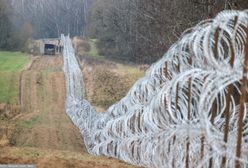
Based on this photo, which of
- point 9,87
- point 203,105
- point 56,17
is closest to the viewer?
point 203,105

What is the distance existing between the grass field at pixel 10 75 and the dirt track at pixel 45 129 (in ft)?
2.26

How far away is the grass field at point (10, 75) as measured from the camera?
3606 centimetres

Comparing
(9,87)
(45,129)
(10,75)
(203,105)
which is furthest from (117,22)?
(203,105)

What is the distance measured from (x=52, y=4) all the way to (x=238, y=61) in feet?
290

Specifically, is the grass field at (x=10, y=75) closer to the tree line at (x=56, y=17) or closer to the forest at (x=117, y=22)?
the forest at (x=117, y=22)

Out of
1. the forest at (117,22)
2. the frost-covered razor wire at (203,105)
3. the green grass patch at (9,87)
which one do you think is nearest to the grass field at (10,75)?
the green grass patch at (9,87)

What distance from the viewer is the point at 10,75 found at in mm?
41844

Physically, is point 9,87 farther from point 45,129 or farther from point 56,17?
point 56,17

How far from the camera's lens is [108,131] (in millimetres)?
13297

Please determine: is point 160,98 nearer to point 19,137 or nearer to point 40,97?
point 19,137

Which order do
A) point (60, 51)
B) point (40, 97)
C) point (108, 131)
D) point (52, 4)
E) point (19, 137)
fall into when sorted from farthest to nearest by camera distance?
1. point (52, 4)
2. point (60, 51)
3. point (40, 97)
4. point (19, 137)
5. point (108, 131)

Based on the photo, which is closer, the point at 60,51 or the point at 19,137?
the point at 19,137

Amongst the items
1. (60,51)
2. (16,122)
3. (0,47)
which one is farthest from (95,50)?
(16,122)

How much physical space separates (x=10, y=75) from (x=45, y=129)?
63.0ft
